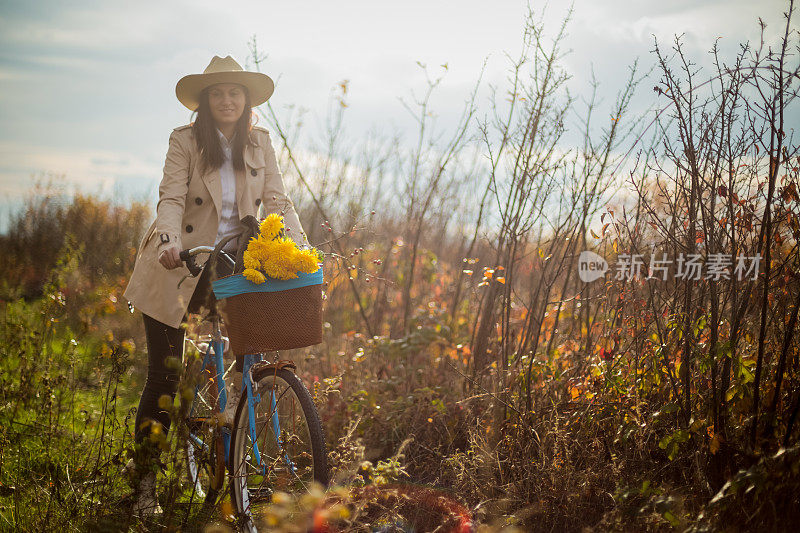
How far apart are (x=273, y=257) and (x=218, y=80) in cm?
131

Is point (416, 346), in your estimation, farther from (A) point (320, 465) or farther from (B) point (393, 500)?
(A) point (320, 465)

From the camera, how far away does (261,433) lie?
253 centimetres

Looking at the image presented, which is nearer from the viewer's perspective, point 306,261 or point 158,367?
point 306,261

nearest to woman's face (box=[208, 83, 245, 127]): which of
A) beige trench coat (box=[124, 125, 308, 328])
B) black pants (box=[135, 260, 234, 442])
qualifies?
beige trench coat (box=[124, 125, 308, 328])

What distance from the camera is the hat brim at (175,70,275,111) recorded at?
3.00m

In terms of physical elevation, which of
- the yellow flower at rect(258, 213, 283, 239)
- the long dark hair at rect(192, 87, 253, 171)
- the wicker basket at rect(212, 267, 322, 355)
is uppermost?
the long dark hair at rect(192, 87, 253, 171)

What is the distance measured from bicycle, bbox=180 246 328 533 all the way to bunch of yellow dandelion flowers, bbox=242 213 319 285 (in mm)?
276

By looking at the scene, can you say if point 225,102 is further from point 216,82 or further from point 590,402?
point 590,402

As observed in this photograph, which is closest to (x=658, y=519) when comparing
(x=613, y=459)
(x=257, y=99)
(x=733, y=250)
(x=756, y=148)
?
(x=613, y=459)

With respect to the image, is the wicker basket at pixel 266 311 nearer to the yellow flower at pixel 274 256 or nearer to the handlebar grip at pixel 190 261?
the yellow flower at pixel 274 256

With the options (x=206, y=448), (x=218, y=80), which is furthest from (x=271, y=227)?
(x=218, y=80)

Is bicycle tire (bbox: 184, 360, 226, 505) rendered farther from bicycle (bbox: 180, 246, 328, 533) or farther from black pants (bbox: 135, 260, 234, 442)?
black pants (bbox: 135, 260, 234, 442)

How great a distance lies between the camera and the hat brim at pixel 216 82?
3.00 metres

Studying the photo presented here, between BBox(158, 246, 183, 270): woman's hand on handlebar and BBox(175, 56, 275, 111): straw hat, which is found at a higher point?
BBox(175, 56, 275, 111): straw hat
